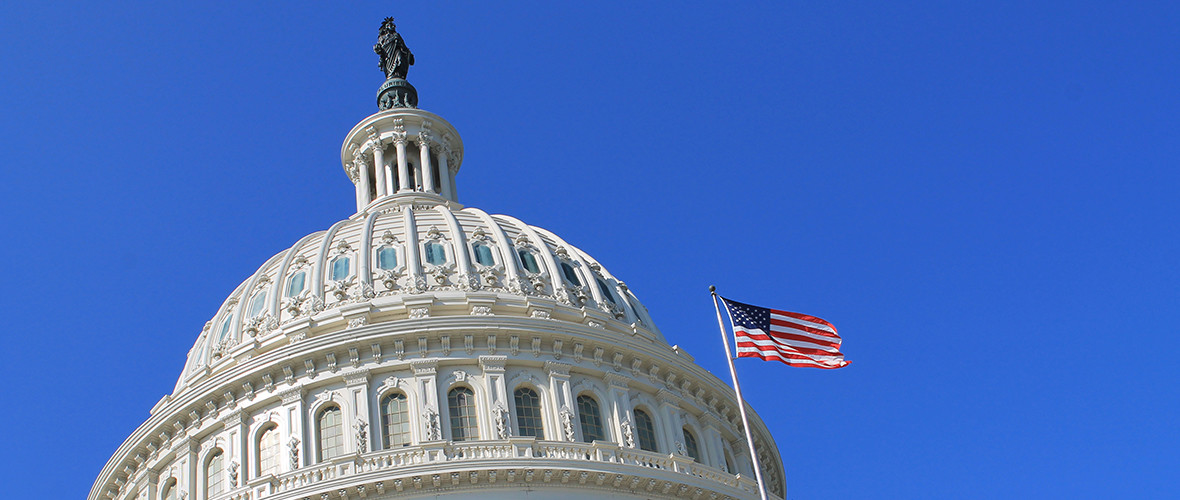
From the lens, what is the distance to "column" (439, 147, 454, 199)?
244 feet

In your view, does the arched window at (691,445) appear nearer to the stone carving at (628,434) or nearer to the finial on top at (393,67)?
the stone carving at (628,434)

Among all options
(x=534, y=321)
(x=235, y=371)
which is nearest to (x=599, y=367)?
(x=534, y=321)

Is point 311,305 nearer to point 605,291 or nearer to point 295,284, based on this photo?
point 295,284

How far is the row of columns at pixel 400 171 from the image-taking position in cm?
7344

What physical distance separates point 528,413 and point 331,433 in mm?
7059

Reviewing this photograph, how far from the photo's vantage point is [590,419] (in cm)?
5312

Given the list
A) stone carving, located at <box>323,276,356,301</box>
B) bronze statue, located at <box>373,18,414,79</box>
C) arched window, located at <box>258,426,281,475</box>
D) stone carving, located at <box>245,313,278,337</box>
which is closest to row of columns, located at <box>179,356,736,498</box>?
arched window, located at <box>258,426,281,475</box>

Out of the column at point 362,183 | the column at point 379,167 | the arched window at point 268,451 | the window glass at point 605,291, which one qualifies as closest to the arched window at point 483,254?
the window glass at point 605,291

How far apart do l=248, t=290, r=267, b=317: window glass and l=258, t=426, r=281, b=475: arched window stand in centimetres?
889

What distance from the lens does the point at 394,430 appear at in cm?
5106

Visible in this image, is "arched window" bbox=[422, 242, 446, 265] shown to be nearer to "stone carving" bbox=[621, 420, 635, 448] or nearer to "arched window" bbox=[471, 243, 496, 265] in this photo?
"arched window" bbox=[471, 243, 496, 265]

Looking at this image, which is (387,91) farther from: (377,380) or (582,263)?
(377,380)

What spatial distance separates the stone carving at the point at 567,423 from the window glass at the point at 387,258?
11.8m

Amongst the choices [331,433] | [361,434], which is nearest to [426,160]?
[331,433]
